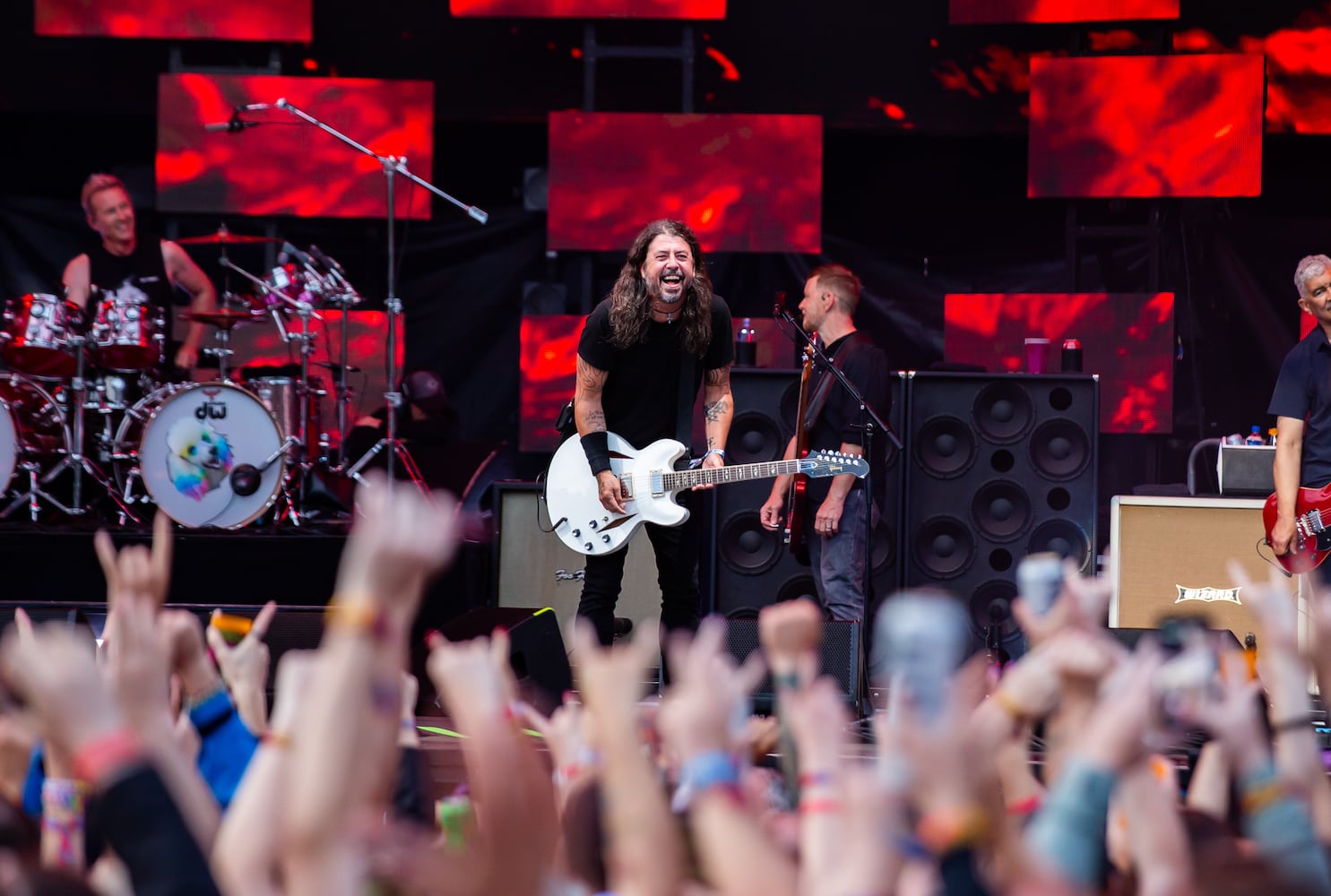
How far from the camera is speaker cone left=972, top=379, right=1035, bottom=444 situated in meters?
5.82

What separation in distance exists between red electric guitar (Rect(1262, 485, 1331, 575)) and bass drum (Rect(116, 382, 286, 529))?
13.6 feet

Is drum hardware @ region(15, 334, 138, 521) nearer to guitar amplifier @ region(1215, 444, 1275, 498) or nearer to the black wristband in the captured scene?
the black wristband

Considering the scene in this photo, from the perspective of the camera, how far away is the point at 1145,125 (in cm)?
722

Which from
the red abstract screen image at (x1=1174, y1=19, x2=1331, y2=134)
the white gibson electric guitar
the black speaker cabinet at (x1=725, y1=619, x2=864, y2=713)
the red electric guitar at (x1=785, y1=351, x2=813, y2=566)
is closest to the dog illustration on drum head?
the white gibson electric guitar

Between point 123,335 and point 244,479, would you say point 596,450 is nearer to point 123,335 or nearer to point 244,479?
point 244,479

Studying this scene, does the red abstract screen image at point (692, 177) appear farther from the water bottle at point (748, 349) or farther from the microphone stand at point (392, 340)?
the water bottle at point (748, 349)

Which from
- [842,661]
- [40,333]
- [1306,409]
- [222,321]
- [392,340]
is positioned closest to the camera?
[842,661]

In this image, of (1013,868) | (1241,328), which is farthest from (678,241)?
(1241,328)

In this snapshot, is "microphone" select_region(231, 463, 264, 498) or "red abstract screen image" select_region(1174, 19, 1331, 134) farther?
"red abstract screen image" select_region(1174, 19, 1331, 134)

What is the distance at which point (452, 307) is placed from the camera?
25.2 ft

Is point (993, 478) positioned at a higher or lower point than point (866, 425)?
lower

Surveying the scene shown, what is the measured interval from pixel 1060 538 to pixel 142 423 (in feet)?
13.5

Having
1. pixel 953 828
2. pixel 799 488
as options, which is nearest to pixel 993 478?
pixel 799 488

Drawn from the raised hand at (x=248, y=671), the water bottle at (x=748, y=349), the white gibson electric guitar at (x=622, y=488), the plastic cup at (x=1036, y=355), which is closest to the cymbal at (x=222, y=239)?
the water bottle at (x=748, y=349)
